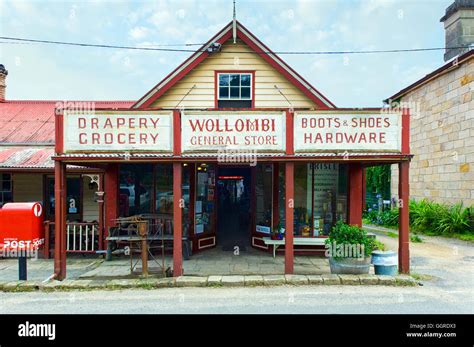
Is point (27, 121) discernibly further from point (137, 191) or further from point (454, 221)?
point (454, 221)

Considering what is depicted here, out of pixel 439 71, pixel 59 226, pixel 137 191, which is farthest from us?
pixel 439 71

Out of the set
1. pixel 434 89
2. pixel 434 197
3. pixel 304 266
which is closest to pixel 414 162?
pixel 434 197

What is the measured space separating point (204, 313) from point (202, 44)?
26.6ft

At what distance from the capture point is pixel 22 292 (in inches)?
271

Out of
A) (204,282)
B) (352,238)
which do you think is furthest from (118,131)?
(352,238)

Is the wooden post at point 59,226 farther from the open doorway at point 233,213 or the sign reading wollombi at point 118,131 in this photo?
the open doorway at point 233,213

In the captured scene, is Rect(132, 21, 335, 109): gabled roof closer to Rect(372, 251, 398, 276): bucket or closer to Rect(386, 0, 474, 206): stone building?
Rect(372, 251, 398, 276): bucket

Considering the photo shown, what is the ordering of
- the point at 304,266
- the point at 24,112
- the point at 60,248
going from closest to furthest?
the point at 60,248 < the point at 304,266 < the point at 24,112

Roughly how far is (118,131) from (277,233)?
5614 millimetres

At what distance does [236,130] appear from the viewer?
7742 millimetres

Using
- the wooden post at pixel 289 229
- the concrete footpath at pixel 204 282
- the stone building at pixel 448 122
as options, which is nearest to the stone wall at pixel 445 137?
the stone building at pixel 448 122

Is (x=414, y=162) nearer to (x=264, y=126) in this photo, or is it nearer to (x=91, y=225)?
(x=264, y=126)

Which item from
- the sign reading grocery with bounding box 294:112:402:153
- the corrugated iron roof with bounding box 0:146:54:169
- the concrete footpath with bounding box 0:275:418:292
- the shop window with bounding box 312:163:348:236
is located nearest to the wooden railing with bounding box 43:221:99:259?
the corrugated iron roof with bounding box 0:146:54:169

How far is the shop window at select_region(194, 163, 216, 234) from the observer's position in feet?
35.3
